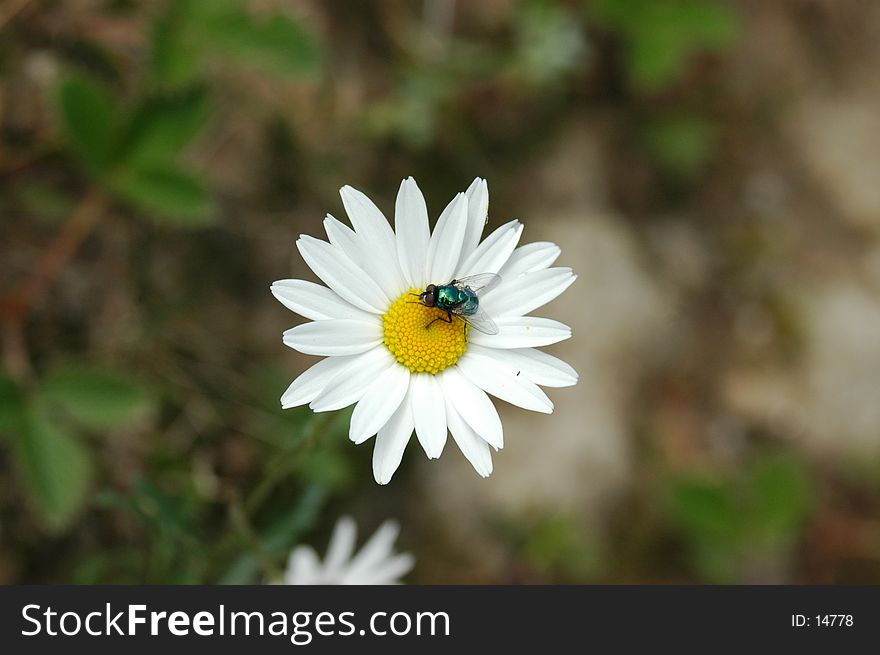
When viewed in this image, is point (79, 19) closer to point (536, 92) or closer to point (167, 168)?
point (167, 168)

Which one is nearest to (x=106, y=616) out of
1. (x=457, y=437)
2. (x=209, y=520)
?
(x=209, y=520)

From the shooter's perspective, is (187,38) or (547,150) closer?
(187,38)

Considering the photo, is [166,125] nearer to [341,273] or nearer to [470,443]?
[341,273]

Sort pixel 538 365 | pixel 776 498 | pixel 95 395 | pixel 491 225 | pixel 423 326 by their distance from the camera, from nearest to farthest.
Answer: pixel 538 365
pixel 423 326
pixel 95 395
pixel 491 225
pixel 776 498

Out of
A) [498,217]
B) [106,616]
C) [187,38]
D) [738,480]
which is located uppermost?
[498,217]

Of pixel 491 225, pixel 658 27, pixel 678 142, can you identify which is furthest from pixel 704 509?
pixel 658 27

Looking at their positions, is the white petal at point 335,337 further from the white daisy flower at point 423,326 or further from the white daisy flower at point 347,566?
the white daisy flower at point 347,566
